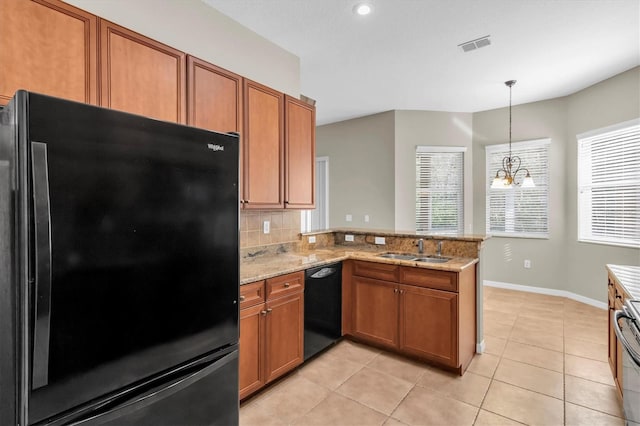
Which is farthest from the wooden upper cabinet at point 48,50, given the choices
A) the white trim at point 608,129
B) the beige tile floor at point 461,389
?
the white trim at point 608,129

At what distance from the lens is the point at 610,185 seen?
414cm

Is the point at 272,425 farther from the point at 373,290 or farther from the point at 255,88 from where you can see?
the point at 255,88

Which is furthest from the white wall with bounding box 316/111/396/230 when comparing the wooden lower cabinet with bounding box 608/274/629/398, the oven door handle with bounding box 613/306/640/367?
the oven door handle with bounding box 613/306/640/367

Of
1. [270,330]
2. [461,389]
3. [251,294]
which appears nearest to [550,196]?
[461,389]

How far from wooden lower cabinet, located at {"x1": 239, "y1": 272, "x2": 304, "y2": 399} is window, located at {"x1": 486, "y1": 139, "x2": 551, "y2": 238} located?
419cm

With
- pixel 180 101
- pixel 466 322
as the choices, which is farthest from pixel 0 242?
pixel 466 322

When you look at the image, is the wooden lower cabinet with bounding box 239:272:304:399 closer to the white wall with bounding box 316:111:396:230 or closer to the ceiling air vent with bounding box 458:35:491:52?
the ceiling air vent with bounding box 458:35:491:52

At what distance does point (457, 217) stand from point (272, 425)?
15.1 feet

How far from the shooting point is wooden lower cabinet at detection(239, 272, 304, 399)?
6.93 ft

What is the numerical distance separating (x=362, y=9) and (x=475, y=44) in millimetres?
1332

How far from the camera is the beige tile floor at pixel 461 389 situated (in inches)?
81.7

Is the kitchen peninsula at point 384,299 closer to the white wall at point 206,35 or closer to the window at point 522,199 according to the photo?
the white wall at point 206,35

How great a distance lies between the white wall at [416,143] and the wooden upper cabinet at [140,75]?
12.8ft

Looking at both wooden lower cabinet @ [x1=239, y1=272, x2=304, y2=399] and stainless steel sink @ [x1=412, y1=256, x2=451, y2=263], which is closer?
wooden lower cabinet @ [x1=239, y1=272, x2=304, y2=399]
